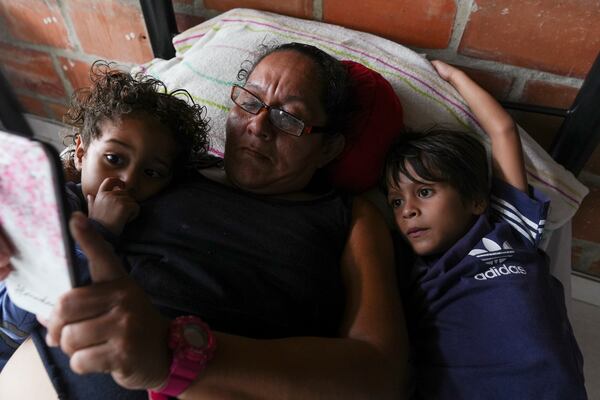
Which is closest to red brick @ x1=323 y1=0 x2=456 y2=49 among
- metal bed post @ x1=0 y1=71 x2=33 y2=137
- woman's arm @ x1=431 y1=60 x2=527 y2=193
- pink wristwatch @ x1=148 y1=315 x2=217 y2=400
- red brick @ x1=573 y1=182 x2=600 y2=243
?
woman's arm @ x1=431 y1=60 x2=527 y2=193

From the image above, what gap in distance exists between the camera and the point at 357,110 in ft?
3.07

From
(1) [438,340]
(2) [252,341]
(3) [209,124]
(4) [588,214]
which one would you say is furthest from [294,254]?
(4) [588,214]

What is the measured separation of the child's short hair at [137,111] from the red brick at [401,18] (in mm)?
457

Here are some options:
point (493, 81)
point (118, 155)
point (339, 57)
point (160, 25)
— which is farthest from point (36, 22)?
point (493, 81)

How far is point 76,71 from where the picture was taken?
1.59m

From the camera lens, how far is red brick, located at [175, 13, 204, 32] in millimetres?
1253

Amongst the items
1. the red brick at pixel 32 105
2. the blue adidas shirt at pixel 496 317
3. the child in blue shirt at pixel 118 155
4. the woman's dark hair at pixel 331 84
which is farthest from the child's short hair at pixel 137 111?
the red brick at pixel 32 105

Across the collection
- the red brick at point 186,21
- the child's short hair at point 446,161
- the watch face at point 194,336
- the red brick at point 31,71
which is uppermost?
the red brick at point 186,21

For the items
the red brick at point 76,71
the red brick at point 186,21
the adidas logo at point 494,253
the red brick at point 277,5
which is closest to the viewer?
the adidas logo at point 494,253

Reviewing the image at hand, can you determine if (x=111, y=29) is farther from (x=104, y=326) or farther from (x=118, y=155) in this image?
(x=104, y=326)

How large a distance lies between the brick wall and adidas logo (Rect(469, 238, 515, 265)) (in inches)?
15.7

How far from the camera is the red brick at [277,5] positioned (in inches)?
43.4

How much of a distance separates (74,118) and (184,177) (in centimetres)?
30

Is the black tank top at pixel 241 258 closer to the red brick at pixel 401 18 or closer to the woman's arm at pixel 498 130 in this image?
the woman's arm at pixel 498 130
